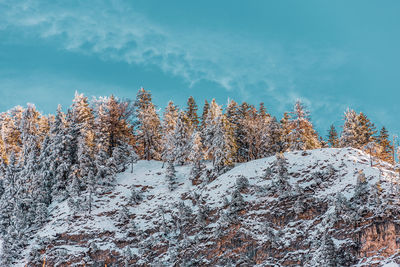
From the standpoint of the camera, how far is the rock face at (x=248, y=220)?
85.1 feet

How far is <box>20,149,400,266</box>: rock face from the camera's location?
2595 cm

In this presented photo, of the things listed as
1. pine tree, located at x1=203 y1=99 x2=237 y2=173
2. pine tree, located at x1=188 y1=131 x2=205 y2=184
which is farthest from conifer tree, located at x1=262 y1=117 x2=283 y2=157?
pine tree, located at x1=188 y1=131 x2=205 y2=184

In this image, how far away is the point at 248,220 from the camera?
33.3 metres

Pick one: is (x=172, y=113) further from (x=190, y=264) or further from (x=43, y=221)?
(x=190, y=264)

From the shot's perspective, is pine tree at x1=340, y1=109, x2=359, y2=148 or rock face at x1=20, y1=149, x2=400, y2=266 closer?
rock face at x1=20, y1=149, x2=400, y2=266

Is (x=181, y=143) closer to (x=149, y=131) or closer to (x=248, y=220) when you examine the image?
(x=149, y=131)

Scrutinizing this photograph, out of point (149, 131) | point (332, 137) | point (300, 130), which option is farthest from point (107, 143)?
point (332, 137)

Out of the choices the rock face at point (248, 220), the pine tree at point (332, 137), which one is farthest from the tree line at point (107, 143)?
the pine tree at point (332, 137)

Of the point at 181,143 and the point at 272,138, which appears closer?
the point at 181,143

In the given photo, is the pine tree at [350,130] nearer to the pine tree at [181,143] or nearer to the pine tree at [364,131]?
the pine tree at [364,131]

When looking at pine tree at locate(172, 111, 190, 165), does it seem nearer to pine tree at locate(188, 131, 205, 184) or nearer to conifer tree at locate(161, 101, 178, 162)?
conifer tree at locate(161, 101, 178, 162)

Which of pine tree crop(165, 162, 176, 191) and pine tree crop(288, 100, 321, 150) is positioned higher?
pine tree crop(288, 100, 321, 150)

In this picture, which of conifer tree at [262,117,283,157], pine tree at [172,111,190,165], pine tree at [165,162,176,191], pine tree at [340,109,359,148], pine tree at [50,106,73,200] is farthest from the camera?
conifer tree at [262,117,283,157]

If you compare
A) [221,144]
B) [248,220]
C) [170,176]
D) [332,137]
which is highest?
[332,137]
